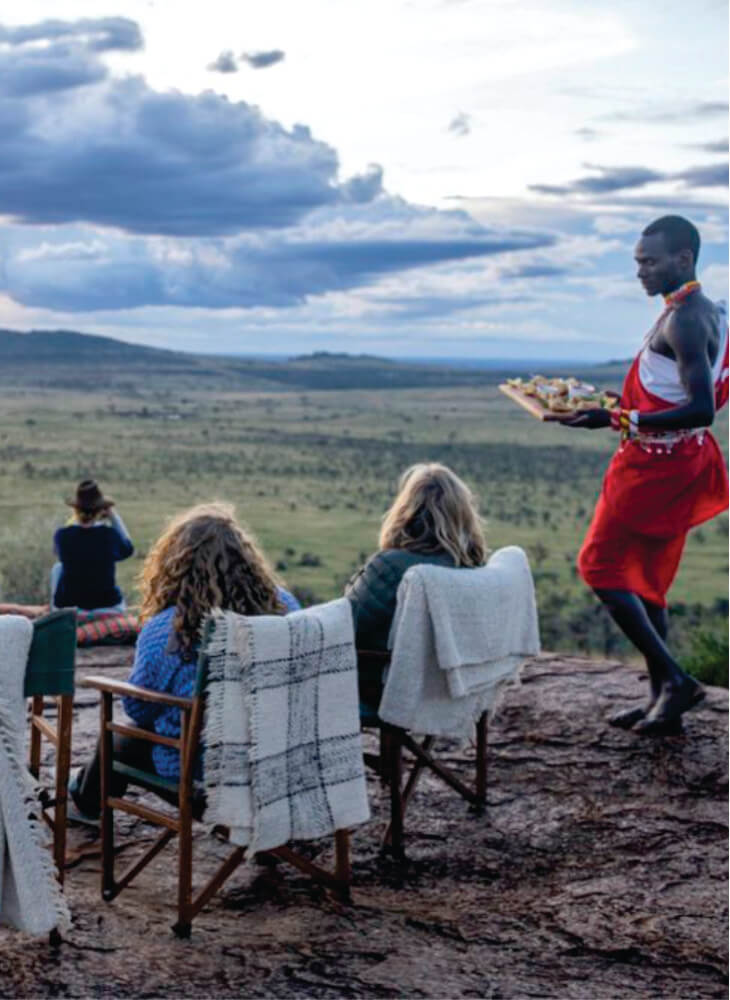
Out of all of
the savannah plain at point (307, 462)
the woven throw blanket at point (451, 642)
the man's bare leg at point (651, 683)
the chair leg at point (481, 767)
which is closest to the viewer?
the woven throw blanket at point (451, 642)

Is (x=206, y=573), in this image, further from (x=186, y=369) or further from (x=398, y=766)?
(x=186, y=369)

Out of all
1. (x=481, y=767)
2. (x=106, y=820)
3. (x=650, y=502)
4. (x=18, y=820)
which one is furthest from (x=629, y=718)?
(x=18, y=820)

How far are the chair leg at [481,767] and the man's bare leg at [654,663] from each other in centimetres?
88

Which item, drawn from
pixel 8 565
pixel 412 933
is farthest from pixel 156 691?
pixel 8 565

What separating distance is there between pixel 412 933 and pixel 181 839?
701 mm

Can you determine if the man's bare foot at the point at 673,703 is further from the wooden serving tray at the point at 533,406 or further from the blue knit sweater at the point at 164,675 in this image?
the blue knit sweater at the point at 164,675

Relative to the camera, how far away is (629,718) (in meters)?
5.93

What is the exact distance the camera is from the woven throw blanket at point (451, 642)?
14.7 feet

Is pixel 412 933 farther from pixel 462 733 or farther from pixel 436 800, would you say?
pixel 436 800

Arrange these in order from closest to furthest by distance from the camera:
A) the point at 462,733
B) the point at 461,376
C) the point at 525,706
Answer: the point at 462,733, the point at 525,706, the point at 461,376

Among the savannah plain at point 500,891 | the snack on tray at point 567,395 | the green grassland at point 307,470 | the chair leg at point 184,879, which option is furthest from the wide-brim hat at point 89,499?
the chair leg at point 184,879

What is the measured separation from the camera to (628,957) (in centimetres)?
394

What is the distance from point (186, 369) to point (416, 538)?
7481 centimetres

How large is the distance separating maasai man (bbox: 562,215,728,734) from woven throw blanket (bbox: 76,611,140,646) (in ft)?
9.13
